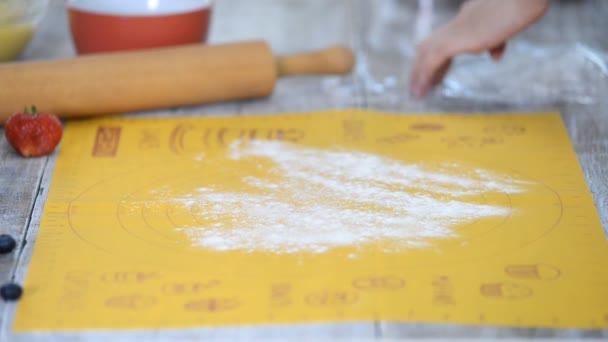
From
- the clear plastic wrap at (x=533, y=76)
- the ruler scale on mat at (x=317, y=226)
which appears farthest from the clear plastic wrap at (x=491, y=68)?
the ruler scale on mat at (x=317, y=226)

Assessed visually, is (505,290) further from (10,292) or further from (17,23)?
(17,23)

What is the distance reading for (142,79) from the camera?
4.22 feet

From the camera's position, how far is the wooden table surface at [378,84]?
2.50 feet

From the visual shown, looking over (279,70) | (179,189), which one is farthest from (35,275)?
(279,70)

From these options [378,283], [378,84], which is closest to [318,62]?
[378,84]

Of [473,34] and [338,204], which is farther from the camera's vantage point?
[473,34]

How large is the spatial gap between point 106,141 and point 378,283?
564mm

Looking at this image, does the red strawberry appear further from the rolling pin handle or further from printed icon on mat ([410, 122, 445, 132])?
printed icon on mat ([410, 122, 445, 132])

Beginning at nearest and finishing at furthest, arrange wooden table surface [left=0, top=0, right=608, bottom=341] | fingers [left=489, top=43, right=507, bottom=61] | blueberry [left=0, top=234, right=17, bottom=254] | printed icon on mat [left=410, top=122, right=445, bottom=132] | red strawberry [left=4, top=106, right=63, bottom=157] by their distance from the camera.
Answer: wooden table surface [left=0, top=0, right=608, bottom=341], blueberry [left=0, top=234, right=17, bottom=254], red strawberry [left=4, top=106, right=63, bottom=157], printed icon on mat [left=410, top=122, right=445, bottom=132], fingers [left=489, top=43, right=507, bottom=61]

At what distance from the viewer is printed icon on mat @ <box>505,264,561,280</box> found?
2.77ft

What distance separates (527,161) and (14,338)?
28.6 inches

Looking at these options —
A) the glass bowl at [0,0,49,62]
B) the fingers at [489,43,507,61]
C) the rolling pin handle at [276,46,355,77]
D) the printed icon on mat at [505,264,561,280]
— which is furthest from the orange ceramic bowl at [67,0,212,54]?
the printed icon on mat at [505,264,561,280]

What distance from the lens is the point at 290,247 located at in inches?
35.4

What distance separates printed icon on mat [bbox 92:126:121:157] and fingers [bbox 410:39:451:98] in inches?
20.7
